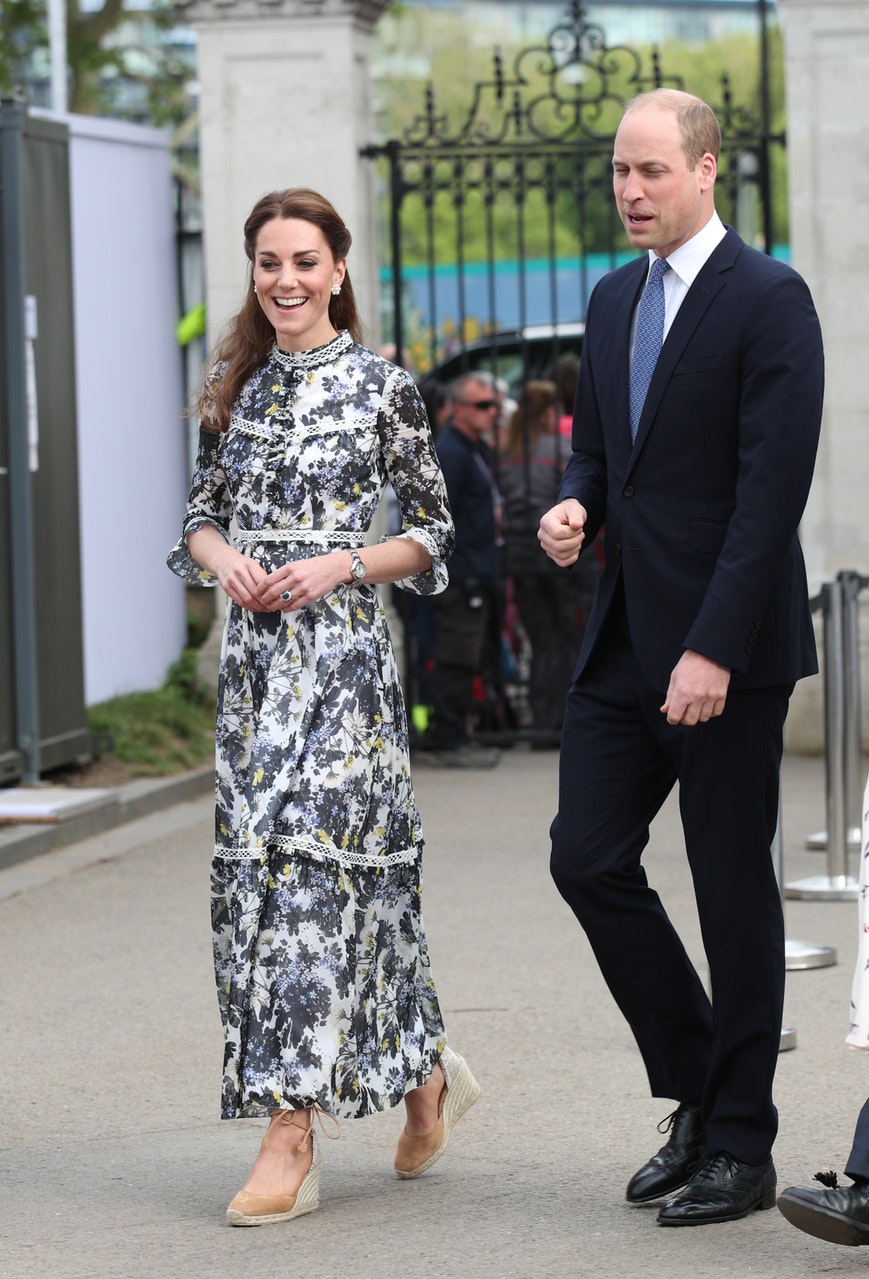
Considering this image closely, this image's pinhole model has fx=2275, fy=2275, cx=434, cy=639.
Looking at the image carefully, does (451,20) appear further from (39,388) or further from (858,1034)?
(858,1034)

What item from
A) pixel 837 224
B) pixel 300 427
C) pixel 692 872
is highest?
pixel 837 224

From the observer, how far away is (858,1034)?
12.4 feet

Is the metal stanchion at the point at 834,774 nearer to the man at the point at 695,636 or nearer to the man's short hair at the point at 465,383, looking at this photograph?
the man at the point at 695,636

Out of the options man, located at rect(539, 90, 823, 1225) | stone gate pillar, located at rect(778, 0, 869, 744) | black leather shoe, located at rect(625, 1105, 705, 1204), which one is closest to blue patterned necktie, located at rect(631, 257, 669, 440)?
man, located at rect(539, 90, 823, 1225)

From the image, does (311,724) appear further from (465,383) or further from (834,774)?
(465,383)

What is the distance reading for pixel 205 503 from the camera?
4.66 metres

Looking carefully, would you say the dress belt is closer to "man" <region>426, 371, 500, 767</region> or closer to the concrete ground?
the concrete ground

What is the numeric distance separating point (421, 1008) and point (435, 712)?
22.4ft

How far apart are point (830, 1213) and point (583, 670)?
3.55ft

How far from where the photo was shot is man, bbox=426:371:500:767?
11148 mm

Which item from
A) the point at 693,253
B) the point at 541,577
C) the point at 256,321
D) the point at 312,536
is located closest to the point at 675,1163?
the point at 312,536

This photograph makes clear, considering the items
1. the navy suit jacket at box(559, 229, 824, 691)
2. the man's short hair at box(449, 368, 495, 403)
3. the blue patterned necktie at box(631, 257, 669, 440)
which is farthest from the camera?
the man's short hair at box(449, 368, 495, 403)

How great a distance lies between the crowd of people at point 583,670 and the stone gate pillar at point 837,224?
21.4 ft

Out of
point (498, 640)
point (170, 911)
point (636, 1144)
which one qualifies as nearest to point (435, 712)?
point (498, 640)
